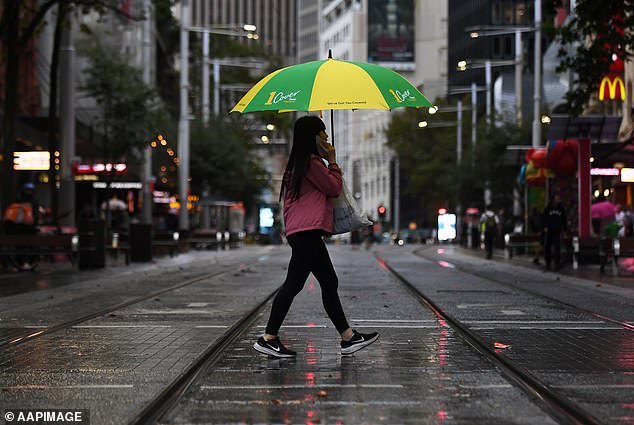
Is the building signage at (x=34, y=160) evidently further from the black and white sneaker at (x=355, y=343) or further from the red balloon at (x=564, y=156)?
the black and white sneaker at (x=355, y=343)

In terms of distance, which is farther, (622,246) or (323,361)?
(622,246)

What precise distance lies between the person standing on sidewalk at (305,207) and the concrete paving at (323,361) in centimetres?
35

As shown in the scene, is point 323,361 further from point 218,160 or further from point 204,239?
point 218,160

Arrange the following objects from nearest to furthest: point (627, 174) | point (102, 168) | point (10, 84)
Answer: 1. point (10, 84)
2. point (627, 174)
3. point (102, 168)

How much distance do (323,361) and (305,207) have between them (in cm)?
119

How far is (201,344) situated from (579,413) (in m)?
4.34

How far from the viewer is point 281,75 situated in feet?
33.7

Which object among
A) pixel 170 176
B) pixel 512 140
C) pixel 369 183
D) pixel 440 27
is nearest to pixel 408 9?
pixel 440 27

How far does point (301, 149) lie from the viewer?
9352 mm

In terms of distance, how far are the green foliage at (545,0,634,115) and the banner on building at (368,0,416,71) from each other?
123 m

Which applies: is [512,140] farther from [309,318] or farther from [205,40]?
[309,318]

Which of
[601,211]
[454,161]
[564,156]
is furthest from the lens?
[454,161]

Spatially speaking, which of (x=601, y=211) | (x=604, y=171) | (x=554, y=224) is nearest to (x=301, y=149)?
(x=554, y=224)

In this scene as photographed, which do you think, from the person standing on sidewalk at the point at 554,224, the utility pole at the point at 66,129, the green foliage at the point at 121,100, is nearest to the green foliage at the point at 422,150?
the green foliage at the point at 121,100
